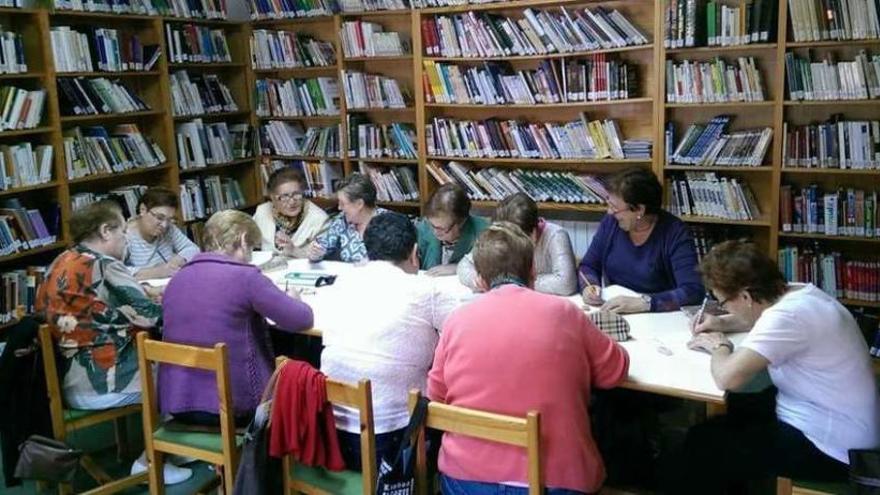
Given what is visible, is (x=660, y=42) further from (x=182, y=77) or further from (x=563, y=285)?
(x=182, y=77)

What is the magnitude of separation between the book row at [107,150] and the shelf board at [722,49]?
3.28 meters

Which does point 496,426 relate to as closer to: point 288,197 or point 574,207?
point 288,197

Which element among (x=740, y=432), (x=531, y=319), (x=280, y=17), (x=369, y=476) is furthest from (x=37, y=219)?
(x=740, y=432)

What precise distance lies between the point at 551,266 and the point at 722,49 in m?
1.85

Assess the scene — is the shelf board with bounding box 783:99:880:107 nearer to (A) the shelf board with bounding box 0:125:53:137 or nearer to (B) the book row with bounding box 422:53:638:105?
(B) the book row with bounding box 422:53:638:105

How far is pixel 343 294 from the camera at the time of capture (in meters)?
2.51

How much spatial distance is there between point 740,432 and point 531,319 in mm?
847

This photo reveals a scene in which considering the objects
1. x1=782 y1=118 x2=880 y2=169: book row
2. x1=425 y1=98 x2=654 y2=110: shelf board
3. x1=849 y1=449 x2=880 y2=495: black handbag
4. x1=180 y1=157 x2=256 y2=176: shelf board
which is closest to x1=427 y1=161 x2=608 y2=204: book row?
x1=425 y1=98 x2=654 y2=110: shelf board

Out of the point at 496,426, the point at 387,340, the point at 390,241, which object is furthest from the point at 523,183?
the point at 496,426

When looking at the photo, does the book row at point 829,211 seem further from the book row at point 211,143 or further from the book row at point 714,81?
the book row at point 211,143

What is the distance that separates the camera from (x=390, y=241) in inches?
101

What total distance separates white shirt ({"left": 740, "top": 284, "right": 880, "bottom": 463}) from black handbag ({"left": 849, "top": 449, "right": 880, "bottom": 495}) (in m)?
0.10

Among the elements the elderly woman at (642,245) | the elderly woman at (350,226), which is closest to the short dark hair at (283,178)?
the elderly woman at (350,226)

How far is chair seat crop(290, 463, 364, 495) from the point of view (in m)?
2.36
